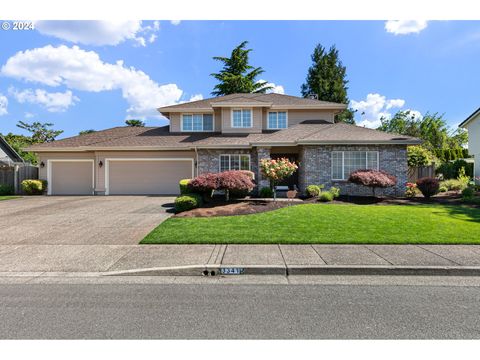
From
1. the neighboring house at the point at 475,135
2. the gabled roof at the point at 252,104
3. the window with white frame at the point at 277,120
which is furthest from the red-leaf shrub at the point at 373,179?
the neighboring house at the point at 475,135

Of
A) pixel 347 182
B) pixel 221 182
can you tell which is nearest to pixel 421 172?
pixel 347 182

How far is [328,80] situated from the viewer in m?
37.7

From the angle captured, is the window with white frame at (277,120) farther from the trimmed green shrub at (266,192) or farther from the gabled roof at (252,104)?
the trimmed green shrub at (266,192)

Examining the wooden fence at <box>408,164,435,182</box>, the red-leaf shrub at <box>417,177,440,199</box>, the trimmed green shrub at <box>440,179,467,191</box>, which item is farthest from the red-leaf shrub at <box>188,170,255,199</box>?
the wooden fence at <box>408,164,435,182</box>

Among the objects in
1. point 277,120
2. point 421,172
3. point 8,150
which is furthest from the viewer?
point 8,150

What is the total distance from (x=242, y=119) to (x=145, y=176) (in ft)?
25.1

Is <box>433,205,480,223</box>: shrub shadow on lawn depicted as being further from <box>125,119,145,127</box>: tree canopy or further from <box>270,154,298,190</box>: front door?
<box>125,119,145,127</box>: tree canopy

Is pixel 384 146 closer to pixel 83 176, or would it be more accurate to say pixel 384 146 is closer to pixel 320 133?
pixel 320 133

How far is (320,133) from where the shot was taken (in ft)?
53.3

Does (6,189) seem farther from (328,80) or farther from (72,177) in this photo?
(328,80)

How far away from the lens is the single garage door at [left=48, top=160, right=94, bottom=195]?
61.5ft

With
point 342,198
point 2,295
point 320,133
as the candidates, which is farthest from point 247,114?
point 2,295

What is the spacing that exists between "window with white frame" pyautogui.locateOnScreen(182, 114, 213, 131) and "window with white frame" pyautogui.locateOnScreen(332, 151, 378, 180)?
30.3 ft

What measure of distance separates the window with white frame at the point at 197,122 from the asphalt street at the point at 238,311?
16246mm
